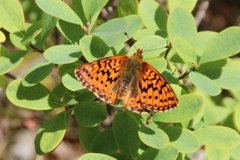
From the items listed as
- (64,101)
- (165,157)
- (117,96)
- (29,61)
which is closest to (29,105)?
(64,101)

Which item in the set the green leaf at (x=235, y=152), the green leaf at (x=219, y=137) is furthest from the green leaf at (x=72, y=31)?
the green leaf at (x=235, y=152)

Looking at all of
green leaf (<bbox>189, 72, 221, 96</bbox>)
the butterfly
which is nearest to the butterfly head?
the butterfly

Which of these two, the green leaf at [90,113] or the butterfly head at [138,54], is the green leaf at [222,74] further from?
the green leaf at [90,113]

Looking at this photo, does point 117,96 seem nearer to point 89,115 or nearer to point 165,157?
point 89,115

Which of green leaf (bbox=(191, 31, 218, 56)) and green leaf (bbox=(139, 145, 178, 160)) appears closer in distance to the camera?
green leaf (bbox=(139, 145, 178, 160))

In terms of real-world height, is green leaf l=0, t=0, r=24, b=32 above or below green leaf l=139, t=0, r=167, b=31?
above

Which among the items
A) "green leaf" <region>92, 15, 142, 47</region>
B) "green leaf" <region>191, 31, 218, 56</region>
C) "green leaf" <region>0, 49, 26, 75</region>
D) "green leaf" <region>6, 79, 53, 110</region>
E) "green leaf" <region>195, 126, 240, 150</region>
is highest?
"green leaf" <region>92, 15, 142, 47</region>

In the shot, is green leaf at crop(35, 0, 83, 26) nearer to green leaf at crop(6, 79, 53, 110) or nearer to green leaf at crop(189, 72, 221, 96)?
green leaf at crop(6, 79, 53, 110)

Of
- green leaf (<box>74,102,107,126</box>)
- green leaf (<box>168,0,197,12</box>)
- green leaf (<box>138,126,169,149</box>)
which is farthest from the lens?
green leaf (<box>168,0,197,12</box>)
